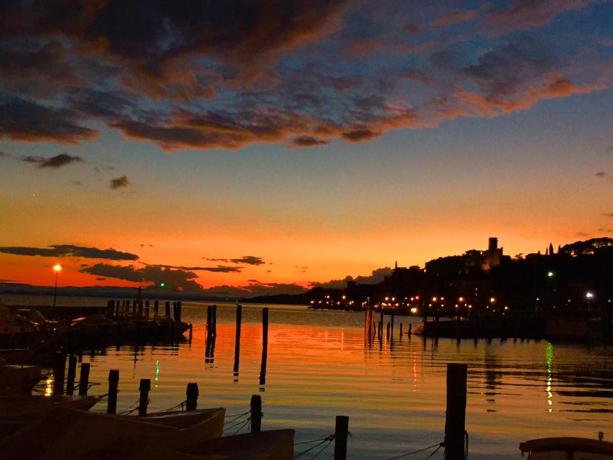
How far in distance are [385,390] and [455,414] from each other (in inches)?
976

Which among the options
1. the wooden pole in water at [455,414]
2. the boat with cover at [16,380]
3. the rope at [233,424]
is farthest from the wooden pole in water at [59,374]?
the wooden pole in water at [455,414]

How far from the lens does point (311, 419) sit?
103 feet

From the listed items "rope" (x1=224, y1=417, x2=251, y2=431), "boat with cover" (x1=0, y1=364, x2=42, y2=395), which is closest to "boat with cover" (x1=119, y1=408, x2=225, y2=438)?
"rope" (x1=224, y1=417, x2=251, y2=431)

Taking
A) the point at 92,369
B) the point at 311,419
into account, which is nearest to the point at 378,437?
the point at 311,419

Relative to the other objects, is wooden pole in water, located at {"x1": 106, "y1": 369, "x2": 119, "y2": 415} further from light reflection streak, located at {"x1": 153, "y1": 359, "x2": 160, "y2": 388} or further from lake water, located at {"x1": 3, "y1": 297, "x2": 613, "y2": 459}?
light reflection streak, located at {"x1": 153, "y1": 359, "x2": 160, "y2": 388}

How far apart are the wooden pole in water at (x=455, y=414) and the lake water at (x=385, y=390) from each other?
289 inches

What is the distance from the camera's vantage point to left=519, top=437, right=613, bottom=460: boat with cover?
16.6m

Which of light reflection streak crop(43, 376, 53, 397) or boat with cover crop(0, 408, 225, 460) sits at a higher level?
boat with cover crop(0, 408, 225, 460)

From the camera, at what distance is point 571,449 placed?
16734 mm

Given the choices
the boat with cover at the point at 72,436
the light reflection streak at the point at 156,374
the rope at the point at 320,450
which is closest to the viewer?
the boat with cover at the point at 72,436

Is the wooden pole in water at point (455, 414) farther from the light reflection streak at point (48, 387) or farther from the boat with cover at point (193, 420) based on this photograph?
the light reflection streak at point (48, 387)

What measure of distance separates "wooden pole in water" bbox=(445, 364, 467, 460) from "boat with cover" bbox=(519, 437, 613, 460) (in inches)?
67.0

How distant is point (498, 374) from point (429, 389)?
41.1ft

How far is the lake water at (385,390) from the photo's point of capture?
29.4 metres
